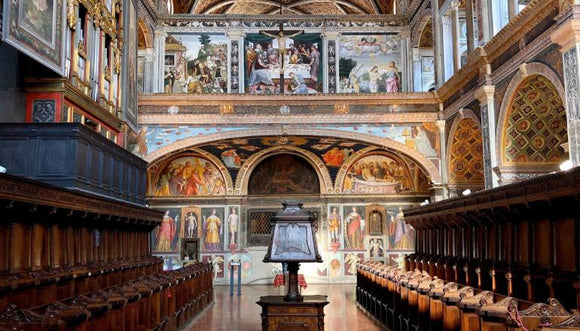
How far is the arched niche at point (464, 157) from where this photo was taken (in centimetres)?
1950

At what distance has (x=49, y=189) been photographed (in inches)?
403

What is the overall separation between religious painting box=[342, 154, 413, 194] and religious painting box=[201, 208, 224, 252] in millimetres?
5164

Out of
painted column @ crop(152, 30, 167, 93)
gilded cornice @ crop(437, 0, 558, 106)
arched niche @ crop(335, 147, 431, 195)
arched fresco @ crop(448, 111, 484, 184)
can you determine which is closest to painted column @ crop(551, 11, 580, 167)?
gilded cornice @ crop(437, 0, 558, 106)

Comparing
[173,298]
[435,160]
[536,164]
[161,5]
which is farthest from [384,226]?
[173,298]

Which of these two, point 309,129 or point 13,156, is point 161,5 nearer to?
point 309,129

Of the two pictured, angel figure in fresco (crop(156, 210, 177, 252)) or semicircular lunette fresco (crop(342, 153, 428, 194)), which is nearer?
angel figure in fresco (crop(156, 210, 177, 252))

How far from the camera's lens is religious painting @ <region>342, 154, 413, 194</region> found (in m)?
24.6

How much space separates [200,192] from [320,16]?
27.4 feet

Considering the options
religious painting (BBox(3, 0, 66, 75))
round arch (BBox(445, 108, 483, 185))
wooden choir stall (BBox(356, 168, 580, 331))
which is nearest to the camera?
wooden choir stall (BBox(356, 168, 580, 331))

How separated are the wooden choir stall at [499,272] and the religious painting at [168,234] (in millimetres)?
10860

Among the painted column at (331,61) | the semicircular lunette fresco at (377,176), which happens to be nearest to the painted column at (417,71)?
the painted column at (331,61)

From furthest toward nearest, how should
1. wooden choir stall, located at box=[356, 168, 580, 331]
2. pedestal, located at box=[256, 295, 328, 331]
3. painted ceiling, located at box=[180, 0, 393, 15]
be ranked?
1. painted ceiling, located at box=[180, 0, 393, 15]
2. pedestal, located at box=[256, 295, 328, 331]
3. wooden choir stall, located at box=[356, 168, 580, 331]

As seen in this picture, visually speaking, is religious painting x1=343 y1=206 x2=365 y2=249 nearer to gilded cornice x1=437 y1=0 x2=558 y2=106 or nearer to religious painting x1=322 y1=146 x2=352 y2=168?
religious painting x1=322 y1=146 x2=352 y2=168

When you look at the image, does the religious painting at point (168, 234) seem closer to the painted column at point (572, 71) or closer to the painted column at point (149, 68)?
the painted column at point (149, 68)
